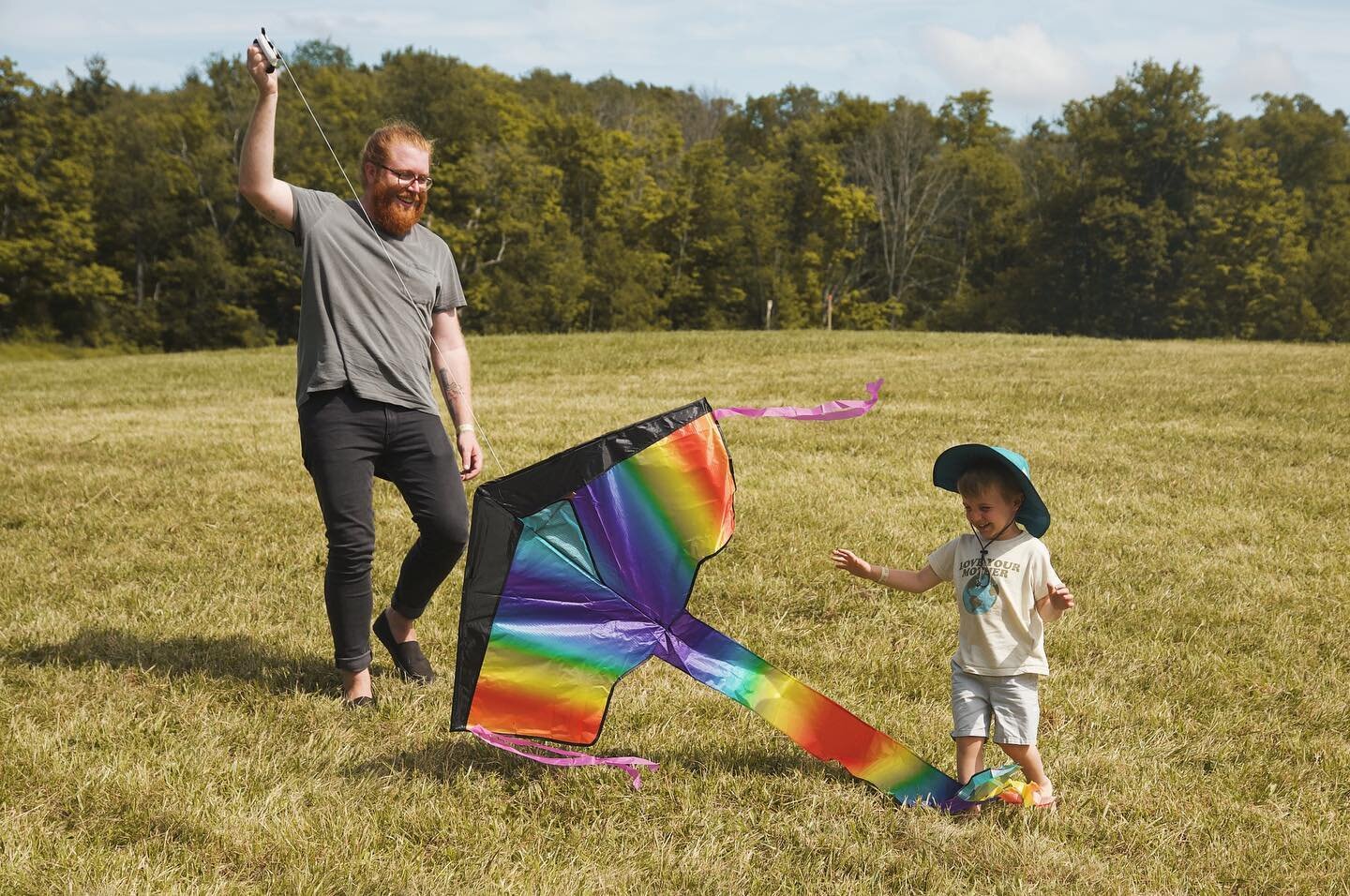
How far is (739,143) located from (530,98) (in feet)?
46.4

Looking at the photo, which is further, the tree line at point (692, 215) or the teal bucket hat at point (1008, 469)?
the tree line at point (692, 215)

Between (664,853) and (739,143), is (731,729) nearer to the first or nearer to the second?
(664,853)

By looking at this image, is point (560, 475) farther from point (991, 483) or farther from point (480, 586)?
point (991, 483)

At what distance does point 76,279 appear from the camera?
42.6m

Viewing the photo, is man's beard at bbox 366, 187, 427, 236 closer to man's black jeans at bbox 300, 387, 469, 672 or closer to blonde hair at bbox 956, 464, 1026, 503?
man's black jeans at bbox 300, 387, 469, 672

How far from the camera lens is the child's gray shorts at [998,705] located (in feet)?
11.5

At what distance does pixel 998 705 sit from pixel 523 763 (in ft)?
5.46

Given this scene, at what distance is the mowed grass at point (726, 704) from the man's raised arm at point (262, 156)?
194 cm

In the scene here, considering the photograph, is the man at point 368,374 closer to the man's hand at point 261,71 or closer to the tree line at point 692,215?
the man's hand at point 261,71

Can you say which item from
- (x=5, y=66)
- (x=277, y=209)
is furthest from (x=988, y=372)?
(x=5, y=66)

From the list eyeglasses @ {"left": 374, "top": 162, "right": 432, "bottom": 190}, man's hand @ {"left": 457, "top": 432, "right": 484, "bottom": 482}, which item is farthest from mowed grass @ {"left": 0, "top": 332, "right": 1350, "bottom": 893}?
eyeglasses @ {"left": 374, "top": 162, "right": 432, "bottom": 190}

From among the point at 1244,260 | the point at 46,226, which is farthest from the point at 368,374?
the point at 1244,260

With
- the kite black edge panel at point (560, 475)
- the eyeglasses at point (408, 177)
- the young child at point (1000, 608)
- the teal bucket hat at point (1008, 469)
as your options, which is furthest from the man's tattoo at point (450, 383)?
the teal bucket hat at point (1008, 469)

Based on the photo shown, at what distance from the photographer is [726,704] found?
175 inches
